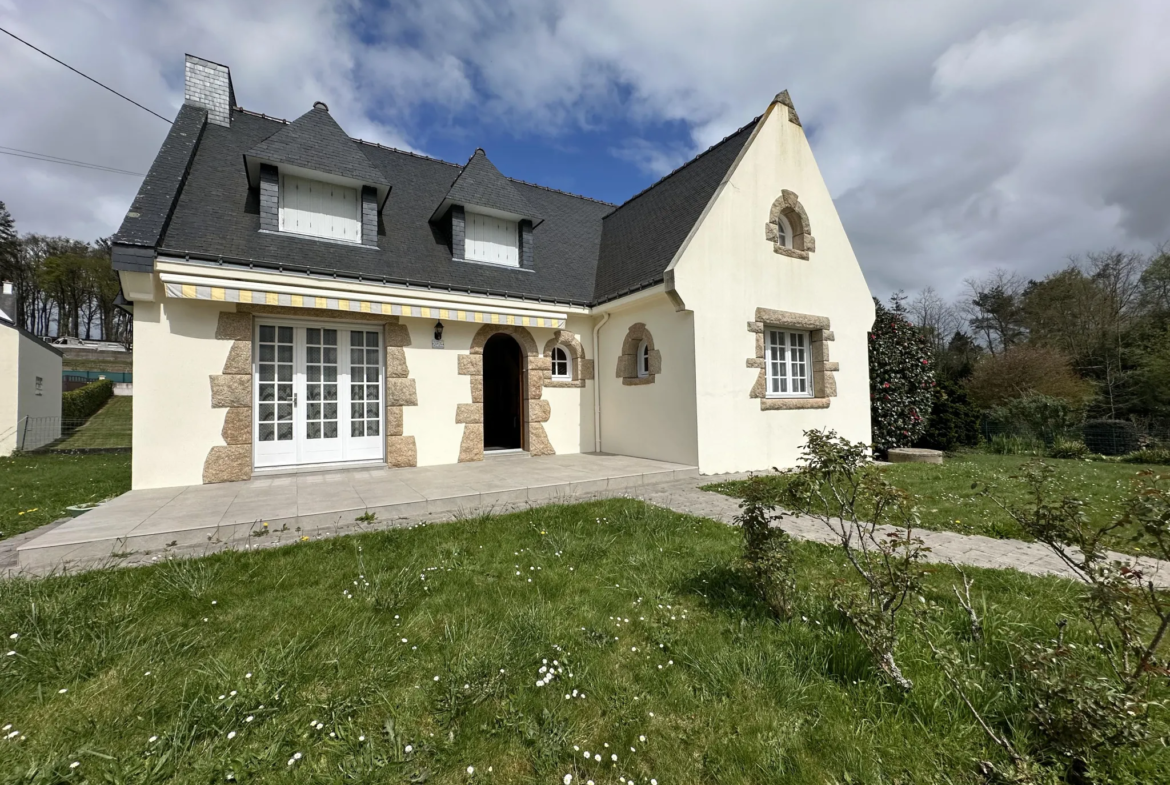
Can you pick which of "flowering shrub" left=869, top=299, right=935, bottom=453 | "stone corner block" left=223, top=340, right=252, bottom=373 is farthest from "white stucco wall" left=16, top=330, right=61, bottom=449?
"flowering shrub" left=869, top=299, right=935, bottom=453

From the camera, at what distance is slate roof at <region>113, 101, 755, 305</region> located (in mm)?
8523

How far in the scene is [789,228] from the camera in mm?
12203

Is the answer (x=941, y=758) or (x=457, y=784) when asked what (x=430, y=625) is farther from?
(x=941, y=758)

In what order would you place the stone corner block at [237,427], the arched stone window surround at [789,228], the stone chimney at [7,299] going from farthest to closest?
1. the stone chimney at [7,299]
2. the arched stone window surround at [789,228]
3. the stone corner block at [237,427]

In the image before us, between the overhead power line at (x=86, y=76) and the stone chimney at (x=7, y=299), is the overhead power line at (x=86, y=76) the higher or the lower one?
the higher one

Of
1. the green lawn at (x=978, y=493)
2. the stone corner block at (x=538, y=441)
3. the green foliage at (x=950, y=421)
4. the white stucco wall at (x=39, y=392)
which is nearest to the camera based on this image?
the green lawn at (x=978, y=493)

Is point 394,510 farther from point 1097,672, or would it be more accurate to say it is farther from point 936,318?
point 936,318

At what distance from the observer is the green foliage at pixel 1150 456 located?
42.6ft

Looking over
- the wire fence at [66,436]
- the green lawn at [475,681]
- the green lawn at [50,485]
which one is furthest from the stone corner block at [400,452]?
the wire fence at [66,436]

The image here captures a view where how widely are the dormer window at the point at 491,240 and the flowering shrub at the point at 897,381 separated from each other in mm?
11324

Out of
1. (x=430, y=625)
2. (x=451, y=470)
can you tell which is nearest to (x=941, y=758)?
(x=430, y=625)

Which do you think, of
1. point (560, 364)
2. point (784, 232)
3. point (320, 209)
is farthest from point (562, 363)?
point (784, 232)

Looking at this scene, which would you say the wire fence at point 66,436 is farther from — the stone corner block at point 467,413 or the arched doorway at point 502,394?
the stone corner block at point 467,413

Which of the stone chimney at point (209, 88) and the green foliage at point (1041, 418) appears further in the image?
the green foliage at point (1041, 418)
